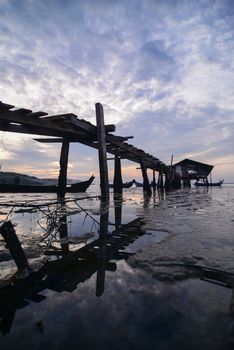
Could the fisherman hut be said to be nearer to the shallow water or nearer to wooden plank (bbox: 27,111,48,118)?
wooden plank (bbox: 27,111,48,118)

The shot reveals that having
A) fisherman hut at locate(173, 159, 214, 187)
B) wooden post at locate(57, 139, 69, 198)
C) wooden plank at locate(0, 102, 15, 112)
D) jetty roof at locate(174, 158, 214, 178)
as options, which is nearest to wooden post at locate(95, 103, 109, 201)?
wooden post at locate(57, 139, 69, 198)

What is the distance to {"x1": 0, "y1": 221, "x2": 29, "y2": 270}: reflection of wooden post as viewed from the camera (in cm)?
284

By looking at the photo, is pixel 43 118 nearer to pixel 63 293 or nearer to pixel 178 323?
pixel 63 293

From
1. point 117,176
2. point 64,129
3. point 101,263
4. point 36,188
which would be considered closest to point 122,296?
point 101,263

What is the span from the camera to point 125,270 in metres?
3.11

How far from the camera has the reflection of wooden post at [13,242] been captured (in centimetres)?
284

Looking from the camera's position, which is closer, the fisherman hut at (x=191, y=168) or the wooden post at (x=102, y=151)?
the wooden post at (x=102, y=151)

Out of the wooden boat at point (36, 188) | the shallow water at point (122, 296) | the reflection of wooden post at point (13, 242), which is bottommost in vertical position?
the shallow water at point (122, 296)

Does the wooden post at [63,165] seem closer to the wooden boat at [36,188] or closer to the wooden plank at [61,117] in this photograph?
the wooden plank at [61,117]

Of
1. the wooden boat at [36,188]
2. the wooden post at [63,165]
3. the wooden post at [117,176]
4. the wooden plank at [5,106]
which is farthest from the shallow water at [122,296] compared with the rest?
the wooden boat at [36,188]

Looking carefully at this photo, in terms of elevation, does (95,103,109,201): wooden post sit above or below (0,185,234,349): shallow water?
above

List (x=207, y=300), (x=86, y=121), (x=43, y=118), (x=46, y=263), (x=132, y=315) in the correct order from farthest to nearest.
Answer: (x=86, y=121) < (x=43, y=118) < (x=46, y=263) < (x=207, y=300) < (x=132, y=315)

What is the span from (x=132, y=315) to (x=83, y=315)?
445mm

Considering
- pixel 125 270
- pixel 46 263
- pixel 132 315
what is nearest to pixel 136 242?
pixel 125 270
